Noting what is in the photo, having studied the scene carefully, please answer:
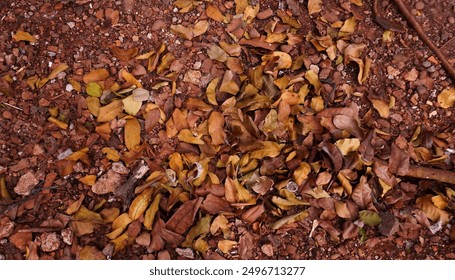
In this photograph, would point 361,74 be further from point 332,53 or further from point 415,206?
point 415,206

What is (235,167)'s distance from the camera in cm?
178

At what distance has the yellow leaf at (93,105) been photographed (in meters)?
1.85

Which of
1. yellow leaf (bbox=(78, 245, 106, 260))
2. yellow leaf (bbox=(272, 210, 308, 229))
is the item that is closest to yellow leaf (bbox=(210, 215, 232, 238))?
yellow leaf (bbox=(272, 210, 308, 229))

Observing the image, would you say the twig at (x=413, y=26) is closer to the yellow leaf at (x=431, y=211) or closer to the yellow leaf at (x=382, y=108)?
the yellow leaf at (x=382, y=108)

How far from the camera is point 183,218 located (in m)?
1.71

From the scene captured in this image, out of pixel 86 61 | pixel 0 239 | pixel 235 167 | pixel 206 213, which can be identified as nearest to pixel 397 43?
pixel 235 167

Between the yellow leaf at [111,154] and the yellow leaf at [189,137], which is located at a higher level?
the yellow leaf at [189,137]

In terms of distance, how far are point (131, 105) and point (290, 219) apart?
2.17 ft

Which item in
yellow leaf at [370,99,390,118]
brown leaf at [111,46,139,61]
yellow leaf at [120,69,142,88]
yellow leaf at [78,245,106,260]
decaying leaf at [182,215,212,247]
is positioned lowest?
yellow leaf at [78,245,106,260]

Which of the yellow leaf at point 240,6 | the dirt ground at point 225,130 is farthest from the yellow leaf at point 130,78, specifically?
the yellow leaf at point 240,6

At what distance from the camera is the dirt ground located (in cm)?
174

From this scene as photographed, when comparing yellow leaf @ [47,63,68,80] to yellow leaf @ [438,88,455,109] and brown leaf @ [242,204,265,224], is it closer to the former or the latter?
brown leaf @ [242,204,265,224]

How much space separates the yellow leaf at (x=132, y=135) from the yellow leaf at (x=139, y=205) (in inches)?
6.8

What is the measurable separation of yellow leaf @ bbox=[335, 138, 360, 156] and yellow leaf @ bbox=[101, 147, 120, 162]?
731 mm
